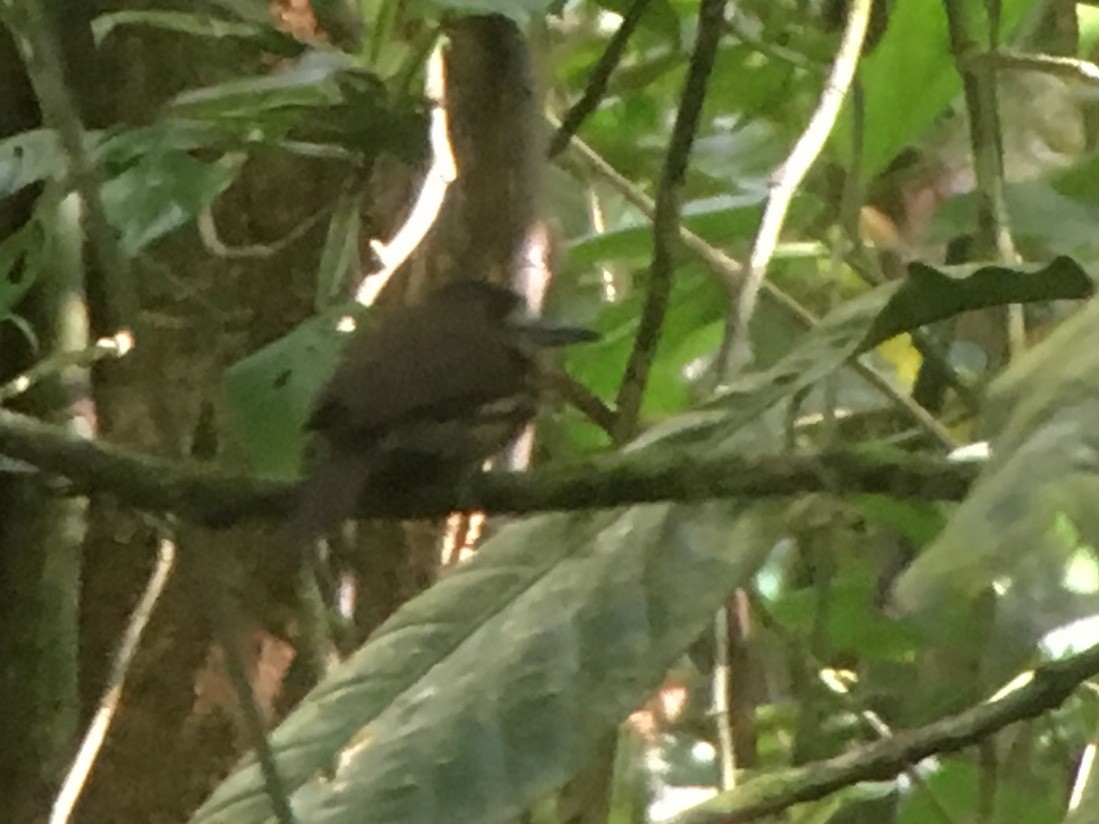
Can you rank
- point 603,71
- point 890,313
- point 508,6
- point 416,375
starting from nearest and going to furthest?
1. point 890,313
2. point 508,6
3. point 603,71
4. point 416,375

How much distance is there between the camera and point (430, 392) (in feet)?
3.72

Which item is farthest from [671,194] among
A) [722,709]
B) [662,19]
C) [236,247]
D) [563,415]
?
[563,415]

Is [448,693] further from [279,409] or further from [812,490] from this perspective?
[279,409]

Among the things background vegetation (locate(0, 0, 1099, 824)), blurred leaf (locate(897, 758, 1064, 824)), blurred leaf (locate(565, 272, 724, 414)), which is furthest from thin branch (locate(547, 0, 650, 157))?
blurred leaf (locate(897, 758, 1064, 824))

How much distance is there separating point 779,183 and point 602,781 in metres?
0.36

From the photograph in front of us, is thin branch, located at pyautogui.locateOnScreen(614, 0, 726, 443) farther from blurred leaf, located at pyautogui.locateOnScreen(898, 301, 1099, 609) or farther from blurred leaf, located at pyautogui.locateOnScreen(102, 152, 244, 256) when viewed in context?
blurred leaf, located at pyautogui.locateOnScreen(898, 301, 1099, 609)

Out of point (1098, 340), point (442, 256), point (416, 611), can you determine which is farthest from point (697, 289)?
point (1098, 340)

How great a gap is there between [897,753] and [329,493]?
0.34 meters

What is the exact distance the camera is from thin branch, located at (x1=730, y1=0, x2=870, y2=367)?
3.01 ft

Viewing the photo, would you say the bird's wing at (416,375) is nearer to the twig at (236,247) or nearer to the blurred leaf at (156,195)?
the twig at (236,247)

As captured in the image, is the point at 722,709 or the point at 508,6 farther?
the point at 722,709

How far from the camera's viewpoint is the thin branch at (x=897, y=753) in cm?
68

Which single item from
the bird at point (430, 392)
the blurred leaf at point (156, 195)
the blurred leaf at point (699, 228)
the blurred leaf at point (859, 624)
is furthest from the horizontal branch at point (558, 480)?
the blurred leaf at point (859, 624)

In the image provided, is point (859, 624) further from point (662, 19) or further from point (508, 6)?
point (508, 6)
